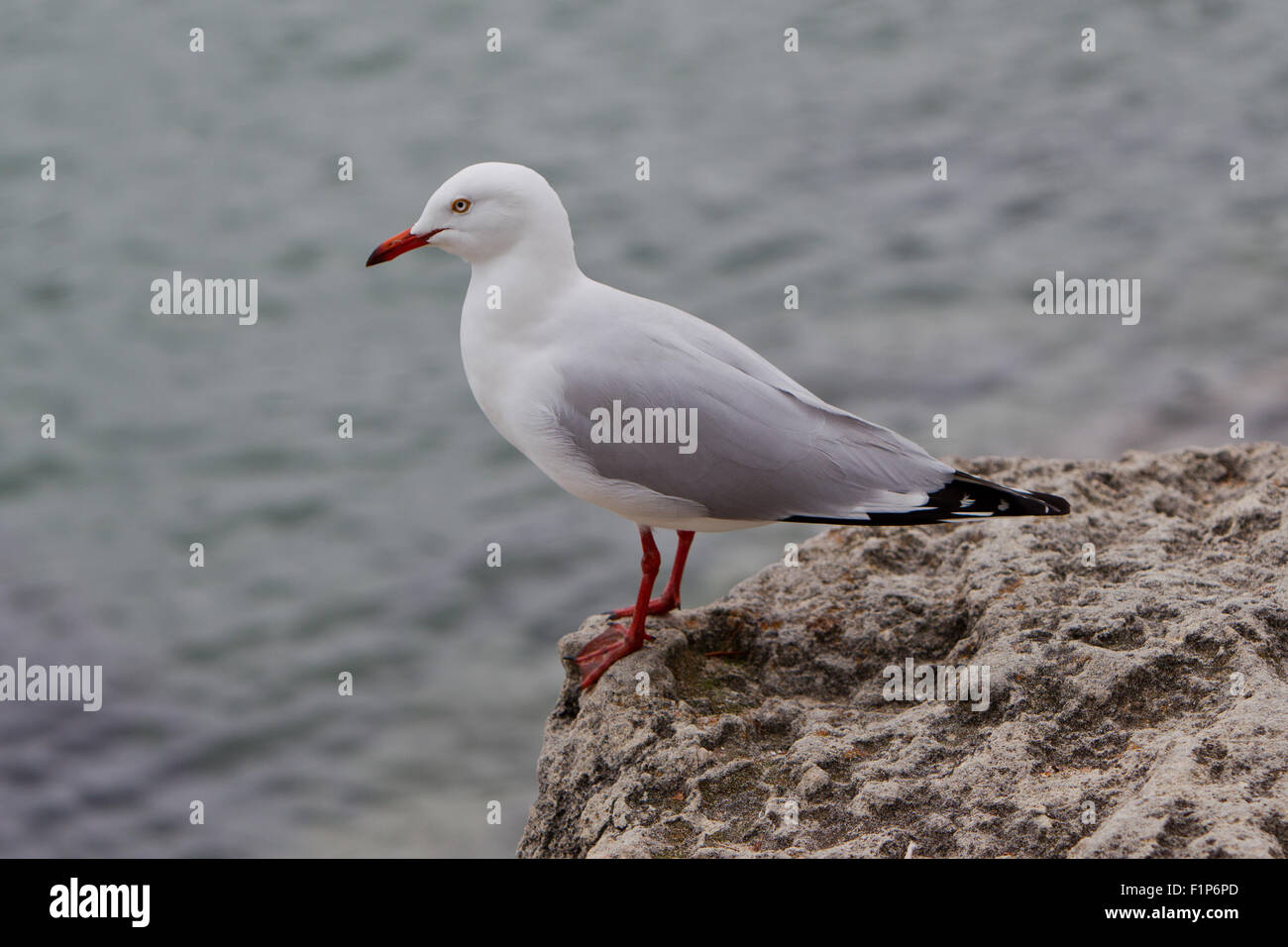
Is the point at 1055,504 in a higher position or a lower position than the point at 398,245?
lower

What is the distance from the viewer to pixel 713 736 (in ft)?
13.4

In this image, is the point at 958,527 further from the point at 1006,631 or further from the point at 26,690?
the point at 26,690

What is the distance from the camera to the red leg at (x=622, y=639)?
4.52 meters

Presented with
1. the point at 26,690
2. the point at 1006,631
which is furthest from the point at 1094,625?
the point at 26,690

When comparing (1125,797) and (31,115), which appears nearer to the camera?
(1125,797)

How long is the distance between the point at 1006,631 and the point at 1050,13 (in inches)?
383

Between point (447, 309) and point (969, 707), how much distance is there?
21.3ft

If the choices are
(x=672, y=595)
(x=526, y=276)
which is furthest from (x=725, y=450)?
(x=526, y=276)

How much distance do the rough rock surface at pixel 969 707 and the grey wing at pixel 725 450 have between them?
0.49 metres

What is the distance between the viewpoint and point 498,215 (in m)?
4.55
